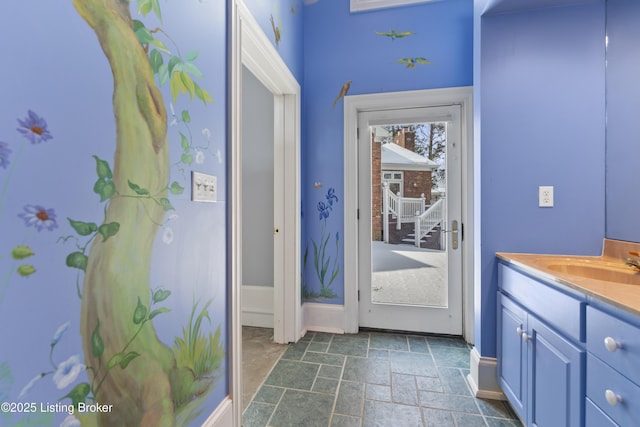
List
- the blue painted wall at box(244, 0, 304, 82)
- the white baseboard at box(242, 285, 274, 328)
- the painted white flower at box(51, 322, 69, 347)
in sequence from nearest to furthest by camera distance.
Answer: the painted white flower at box(51, 322, 69, 347), the blue painted wall at box(244, 0, 304, 82), the white baseboard at box(242, 285, 274, 328)

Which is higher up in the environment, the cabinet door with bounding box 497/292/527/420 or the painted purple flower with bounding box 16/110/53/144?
the painted purple flower with bounding box 16/110/53/144

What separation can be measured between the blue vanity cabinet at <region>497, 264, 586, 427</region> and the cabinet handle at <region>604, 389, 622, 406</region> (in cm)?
14

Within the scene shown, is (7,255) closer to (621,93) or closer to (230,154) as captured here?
(230,154)

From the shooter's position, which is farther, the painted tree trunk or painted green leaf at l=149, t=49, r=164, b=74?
painted green leaf at l=149, t=49, r=164, b=74

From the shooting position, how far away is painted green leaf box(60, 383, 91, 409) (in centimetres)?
74

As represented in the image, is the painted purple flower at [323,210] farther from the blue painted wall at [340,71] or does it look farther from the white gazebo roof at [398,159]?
the white gazebo roof at [398,159]

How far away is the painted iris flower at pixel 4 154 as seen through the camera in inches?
23.5

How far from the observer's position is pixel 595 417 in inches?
40.6

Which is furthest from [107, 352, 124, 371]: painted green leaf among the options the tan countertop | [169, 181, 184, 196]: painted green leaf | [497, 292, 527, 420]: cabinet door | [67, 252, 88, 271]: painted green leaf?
[497, 292, 527, 420]: cabinet door

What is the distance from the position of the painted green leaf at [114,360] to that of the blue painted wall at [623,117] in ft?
7.67

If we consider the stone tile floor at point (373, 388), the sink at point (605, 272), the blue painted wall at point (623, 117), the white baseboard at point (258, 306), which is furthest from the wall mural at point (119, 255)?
the blue painted wall at point (623, 117)

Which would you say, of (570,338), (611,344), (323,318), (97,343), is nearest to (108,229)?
(97,343)

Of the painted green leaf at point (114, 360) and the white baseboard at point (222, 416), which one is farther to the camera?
the white baseboard at point (222, 416)

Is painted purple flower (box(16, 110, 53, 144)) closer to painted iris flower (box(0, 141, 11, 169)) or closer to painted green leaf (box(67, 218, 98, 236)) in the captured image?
painted iris flower (box(0, 141, 11, 169))
